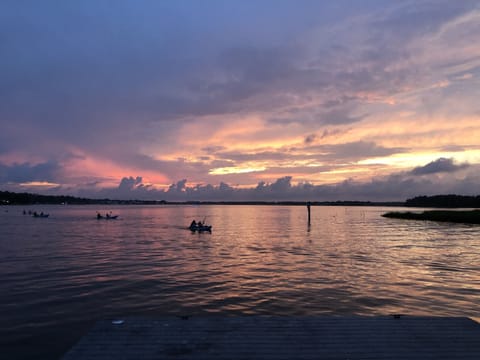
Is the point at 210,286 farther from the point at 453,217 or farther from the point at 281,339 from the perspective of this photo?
the point at 453,217

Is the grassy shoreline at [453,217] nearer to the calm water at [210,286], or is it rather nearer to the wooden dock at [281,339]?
the calm water at [210,286]

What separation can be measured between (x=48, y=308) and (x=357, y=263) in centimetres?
2455

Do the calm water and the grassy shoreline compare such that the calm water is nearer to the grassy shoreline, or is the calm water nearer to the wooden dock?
the wooden dock

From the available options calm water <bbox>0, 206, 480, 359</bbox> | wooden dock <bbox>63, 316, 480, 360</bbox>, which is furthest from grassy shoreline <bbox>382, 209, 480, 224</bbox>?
wooden dock <bbox>63, 316, 480, 360</bbox>

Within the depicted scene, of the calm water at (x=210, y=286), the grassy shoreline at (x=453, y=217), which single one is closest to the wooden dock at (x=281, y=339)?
the calm water at (x=210, y=286)

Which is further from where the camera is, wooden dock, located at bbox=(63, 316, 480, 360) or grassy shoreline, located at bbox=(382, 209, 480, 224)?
grassy shoreline, located at bbox=(382, 209, 480, 224)

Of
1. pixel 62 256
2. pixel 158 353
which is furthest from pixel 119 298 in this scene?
pixel 62 256

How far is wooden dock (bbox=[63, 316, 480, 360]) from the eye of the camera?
9.79 m

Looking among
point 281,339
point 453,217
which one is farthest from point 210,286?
point 453,217

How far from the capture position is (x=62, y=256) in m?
36.1

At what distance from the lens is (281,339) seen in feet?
35.3

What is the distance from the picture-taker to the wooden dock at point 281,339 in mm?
9789

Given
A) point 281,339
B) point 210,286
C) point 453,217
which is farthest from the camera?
point 453,217

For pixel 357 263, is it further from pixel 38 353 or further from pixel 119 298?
pixel 38 353
